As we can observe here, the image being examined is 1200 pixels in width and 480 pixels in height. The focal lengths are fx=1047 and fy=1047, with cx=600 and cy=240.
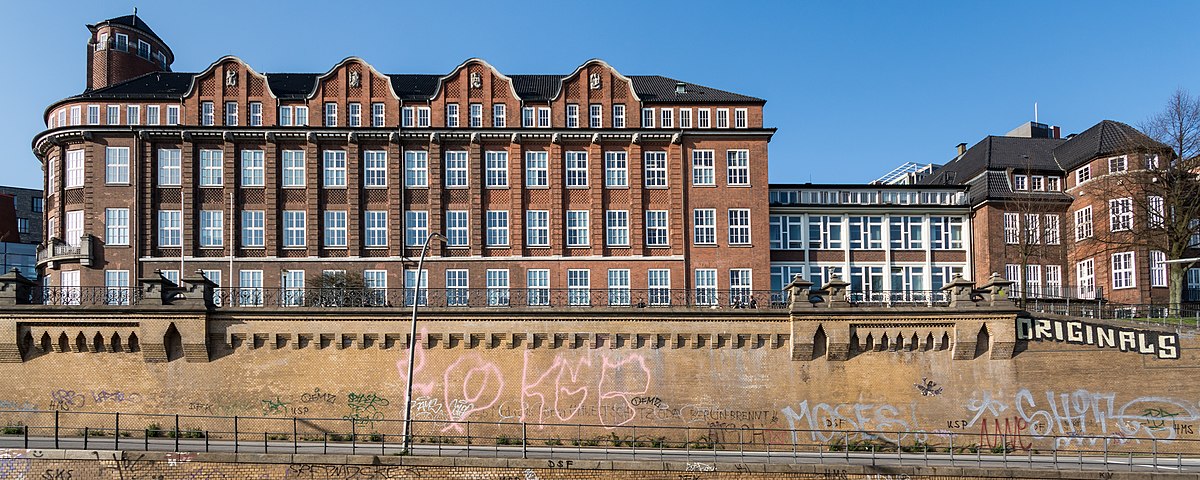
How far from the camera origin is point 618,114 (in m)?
47.8

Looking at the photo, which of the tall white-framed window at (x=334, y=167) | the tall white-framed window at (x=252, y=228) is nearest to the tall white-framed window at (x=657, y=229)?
the tall white-framed window at (x=334, y=167)

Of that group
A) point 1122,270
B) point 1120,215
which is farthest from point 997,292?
point 1122,270

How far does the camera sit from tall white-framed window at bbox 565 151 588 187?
1820 inches

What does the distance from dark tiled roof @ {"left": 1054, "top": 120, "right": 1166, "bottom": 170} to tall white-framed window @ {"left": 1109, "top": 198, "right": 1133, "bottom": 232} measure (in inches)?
95.3

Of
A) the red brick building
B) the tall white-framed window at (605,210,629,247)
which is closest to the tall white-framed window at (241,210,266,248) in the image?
the red brick building

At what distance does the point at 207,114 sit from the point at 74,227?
24.0 feet

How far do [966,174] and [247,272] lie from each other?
1414 inches

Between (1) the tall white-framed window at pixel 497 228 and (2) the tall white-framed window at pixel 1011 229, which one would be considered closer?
(1) the tall white-framed window at pixel 497 228

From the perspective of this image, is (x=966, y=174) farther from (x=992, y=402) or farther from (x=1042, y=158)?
(x=992, y=402)

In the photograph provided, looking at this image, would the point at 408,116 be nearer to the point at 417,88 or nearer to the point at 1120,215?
the point at 417,88

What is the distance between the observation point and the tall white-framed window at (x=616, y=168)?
46.4m

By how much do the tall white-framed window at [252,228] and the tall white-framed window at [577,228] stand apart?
13086 millimetres

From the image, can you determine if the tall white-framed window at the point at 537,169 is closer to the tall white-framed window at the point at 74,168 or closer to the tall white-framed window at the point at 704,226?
the tall white-framed window at the point at 704,226

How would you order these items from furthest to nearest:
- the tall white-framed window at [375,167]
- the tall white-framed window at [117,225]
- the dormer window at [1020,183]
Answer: the dormer window at [1020,183]
the tall white-framed window at [375,167]
the tall white-framed window at [117,225]
